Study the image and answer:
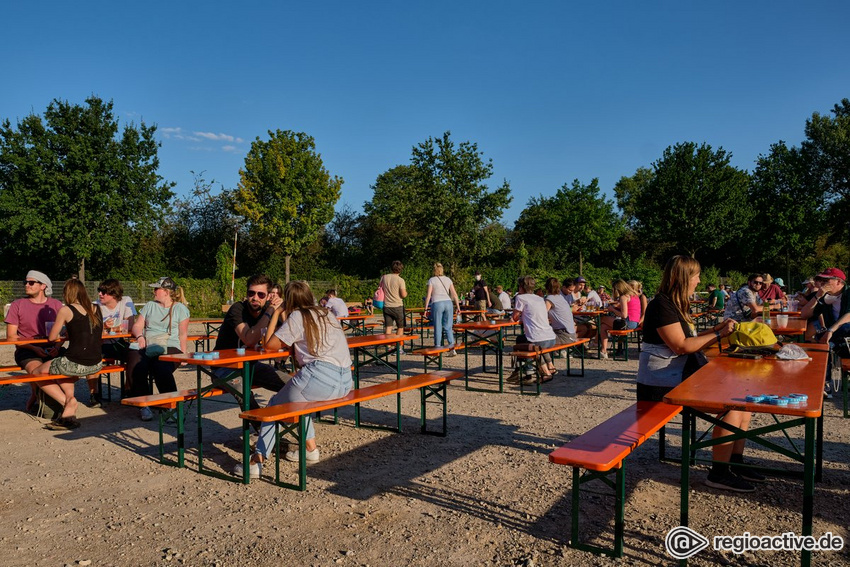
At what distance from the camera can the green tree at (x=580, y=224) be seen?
38.2m

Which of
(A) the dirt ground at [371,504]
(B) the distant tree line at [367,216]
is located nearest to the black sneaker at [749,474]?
(A) the dirt ground at [371,504]

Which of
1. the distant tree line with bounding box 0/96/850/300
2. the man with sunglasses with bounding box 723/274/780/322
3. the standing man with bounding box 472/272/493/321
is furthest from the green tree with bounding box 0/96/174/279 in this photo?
the man with sunglasses with bounding box 723/274/780/322

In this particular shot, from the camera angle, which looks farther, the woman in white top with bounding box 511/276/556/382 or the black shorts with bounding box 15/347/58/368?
the woman in white top with bounding box 511/276/556/382

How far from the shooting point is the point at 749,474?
4453 millimetres

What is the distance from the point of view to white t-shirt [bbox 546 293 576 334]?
30.7ft

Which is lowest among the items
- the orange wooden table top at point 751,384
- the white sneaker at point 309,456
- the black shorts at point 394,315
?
the white sneaker at point 309,456

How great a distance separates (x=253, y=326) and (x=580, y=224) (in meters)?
34.3

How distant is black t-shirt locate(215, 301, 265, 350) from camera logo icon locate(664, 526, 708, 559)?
407cm

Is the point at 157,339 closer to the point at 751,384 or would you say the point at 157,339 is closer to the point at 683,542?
the point at 683,542

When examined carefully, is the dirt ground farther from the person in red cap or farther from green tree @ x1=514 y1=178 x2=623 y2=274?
A: green tree @ x1=514 y1=178 x2=623 y2=274

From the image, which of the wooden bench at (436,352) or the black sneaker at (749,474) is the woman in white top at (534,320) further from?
the black sneaker at (749,474)

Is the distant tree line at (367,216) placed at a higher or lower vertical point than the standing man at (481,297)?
higher

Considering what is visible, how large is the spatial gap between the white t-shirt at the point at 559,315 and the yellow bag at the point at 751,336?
481 centimetres

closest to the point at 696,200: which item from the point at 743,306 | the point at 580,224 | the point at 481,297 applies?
the point at 580,224
